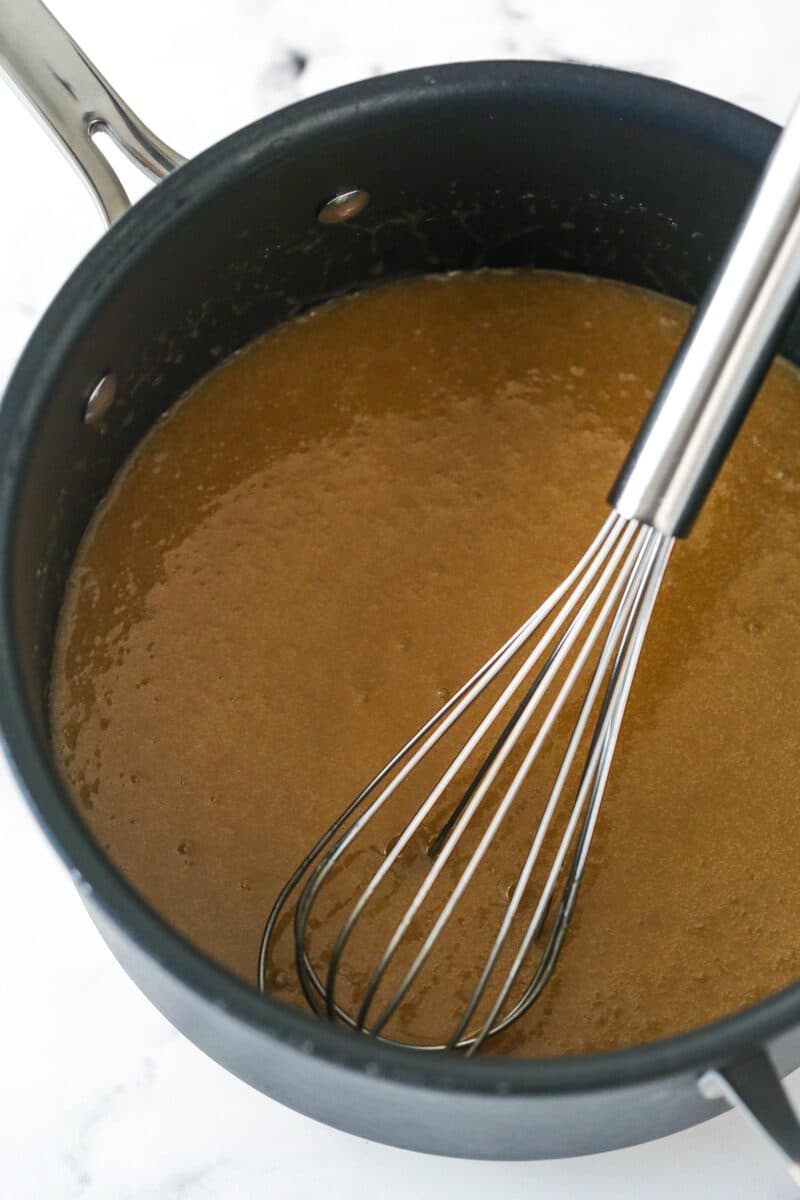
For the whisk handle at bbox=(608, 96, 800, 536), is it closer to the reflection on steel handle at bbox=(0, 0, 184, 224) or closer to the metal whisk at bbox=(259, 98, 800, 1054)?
the metal whisk at bbox=(259, 98, 800, 1054)

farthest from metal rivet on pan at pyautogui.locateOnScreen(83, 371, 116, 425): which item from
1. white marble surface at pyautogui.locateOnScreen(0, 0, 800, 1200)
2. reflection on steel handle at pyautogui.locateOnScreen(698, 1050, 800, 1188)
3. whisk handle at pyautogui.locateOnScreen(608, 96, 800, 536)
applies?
reflection on steel handle at pyautogui.locateOnScreen(698, 1050, 800, 1188)

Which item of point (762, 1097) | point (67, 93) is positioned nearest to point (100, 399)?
point (67, 93)

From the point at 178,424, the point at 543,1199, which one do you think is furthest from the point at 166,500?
the point at 543,1199

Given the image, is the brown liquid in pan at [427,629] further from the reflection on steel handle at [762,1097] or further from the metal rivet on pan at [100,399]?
the reflection on steel handle at [762,1097]

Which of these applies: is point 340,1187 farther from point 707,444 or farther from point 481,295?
point 481,295

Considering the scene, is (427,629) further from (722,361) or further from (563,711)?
(722,361)

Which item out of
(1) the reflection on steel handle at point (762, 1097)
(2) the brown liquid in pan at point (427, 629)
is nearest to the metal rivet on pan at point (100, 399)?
(2) the brown liquid in pan at point (427, 629)
